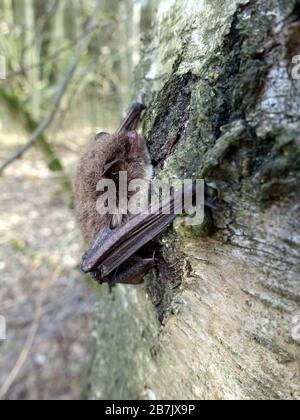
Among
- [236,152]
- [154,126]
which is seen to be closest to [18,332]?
[154,126]

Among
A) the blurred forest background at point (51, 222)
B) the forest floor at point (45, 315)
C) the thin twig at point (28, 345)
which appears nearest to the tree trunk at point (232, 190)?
the blurred forest background at point (51, 222)

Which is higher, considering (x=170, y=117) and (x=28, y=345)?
(x=170, y=117)

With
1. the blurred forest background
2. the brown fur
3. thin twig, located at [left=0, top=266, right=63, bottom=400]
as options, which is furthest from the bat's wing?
thin twig, located at [left=0, top=266, right=63, bottom=400]

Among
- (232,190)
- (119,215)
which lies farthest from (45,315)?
(232,190)

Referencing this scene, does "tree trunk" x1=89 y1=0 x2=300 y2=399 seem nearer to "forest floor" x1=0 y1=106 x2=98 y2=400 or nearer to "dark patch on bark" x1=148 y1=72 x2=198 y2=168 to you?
"dark patch on bark" x1=148 y1=72 x2=198 y2=168

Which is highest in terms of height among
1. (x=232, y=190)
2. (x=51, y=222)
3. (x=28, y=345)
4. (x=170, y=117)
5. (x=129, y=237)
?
(x=170, y=117)

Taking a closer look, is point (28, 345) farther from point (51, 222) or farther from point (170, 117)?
point (51, 222)
